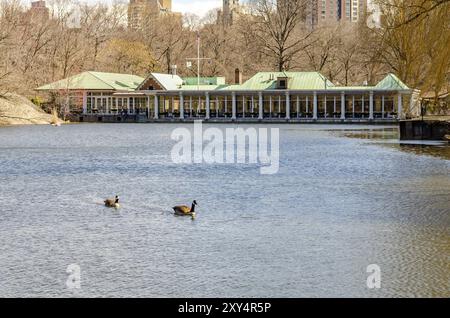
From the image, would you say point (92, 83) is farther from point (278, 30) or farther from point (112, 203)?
point (112, 203)

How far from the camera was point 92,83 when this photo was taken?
78.4m

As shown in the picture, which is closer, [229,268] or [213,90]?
[229,268]

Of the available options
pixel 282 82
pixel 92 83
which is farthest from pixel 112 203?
pixel 92 83

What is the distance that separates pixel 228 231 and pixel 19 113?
54187 mm

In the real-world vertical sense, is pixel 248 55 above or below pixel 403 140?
above

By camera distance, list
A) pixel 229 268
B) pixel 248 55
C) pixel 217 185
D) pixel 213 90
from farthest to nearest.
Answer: pixel 248 55
pixel 213 90
pixel 217 185
pixel 229 268

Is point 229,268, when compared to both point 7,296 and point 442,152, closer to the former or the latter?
point 7,296

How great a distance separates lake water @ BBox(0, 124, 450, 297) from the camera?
1012 centimetres

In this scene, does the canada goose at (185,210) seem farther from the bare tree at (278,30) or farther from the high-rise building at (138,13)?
the high-rise building at (138,13)

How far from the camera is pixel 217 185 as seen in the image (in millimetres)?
20109

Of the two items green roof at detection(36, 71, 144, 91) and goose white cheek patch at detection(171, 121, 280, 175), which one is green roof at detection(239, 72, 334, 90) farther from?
goose white cheek patch at detection(171, 121, 280, 175)

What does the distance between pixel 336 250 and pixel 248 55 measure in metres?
82.6
